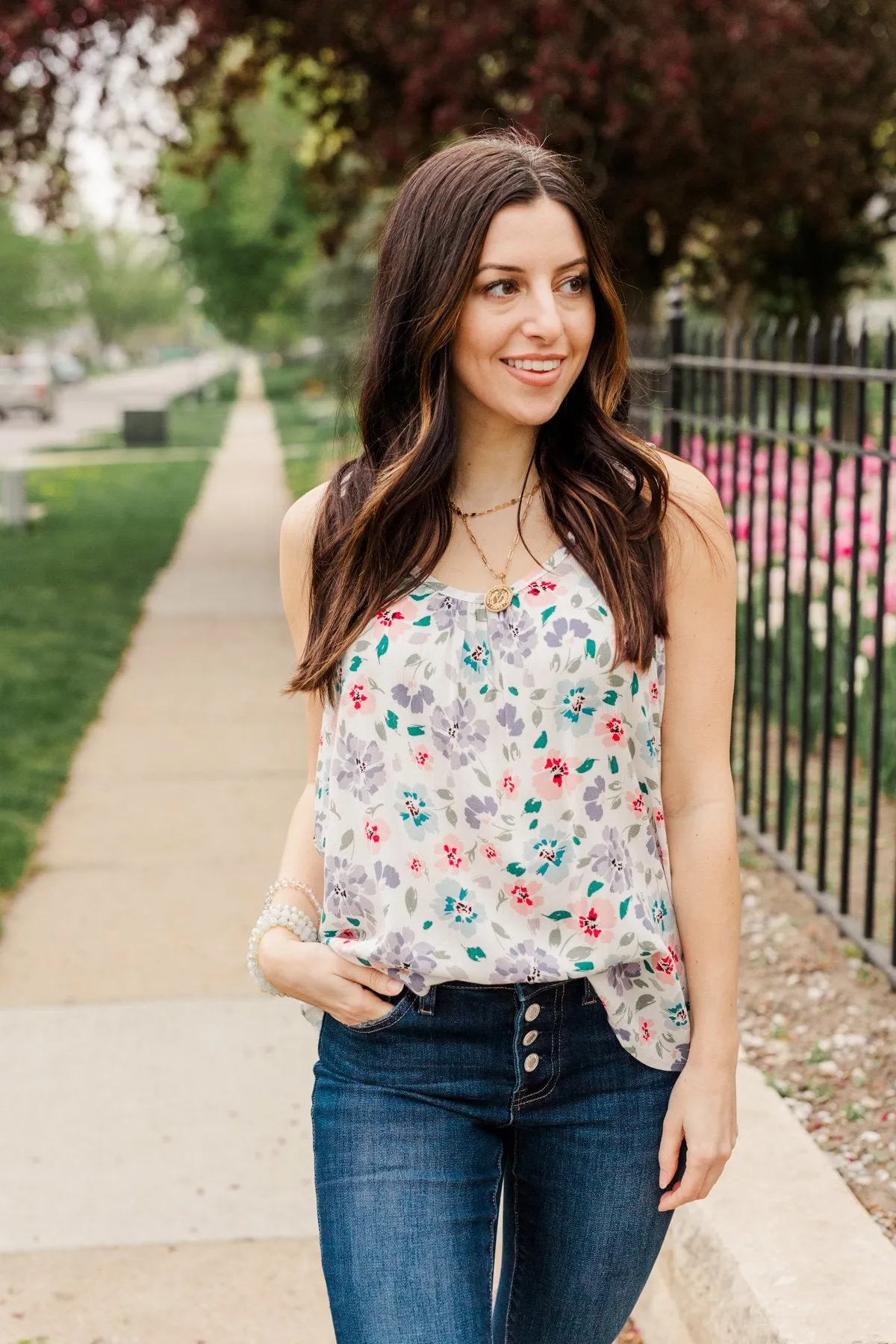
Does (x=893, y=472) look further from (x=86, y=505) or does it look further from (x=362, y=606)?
(x=86, y=505)

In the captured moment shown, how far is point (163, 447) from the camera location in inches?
1065

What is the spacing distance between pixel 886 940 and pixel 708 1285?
189cm

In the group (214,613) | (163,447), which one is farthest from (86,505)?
(163,447)

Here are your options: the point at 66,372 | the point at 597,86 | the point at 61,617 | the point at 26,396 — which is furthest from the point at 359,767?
the point at 66,372

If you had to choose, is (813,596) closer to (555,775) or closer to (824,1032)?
(824,1032)

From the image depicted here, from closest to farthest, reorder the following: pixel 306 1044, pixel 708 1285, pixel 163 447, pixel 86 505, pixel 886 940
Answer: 1. pixel 708 1285
2. pixel 306 1044
3. pixel 886 940
4. pixel 86 505
5. pixel 163 447

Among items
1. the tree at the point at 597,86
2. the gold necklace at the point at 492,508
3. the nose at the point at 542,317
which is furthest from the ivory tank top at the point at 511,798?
the tree at the point at 597,86

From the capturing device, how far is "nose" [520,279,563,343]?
1.75 meters

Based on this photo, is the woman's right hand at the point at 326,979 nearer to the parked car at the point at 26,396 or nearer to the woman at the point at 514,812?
the woman at the point at 514,812

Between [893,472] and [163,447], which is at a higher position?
[893,472]

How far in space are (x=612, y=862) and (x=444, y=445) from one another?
1.65 ft

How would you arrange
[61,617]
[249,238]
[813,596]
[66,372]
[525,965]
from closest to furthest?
[525,965], [813,596], [61,617], [249,238], [66,372]

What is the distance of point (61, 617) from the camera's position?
9766 mm

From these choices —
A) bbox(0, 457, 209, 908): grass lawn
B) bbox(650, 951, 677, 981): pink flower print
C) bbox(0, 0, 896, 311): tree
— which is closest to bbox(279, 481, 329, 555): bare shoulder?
bbox(650, 951, 677, 981): pink flower print
